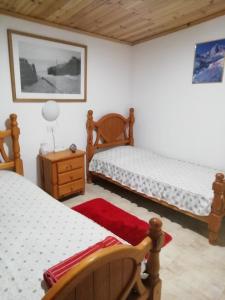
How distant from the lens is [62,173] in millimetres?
2779

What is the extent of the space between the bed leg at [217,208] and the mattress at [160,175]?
60 mm

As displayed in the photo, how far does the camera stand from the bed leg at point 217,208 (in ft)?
6.28

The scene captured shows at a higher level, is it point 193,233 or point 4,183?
point 4,183

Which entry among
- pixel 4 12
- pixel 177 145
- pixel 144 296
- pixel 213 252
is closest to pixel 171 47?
pixel 177 145

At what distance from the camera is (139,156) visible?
328 cm

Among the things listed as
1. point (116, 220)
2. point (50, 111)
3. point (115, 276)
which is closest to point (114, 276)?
point (115, 276)

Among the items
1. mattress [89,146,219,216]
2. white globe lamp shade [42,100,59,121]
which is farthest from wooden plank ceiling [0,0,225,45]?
mattress [89,146,219,216]

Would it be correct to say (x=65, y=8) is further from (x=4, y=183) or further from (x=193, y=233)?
(x=193, y=233)

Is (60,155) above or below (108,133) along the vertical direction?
below

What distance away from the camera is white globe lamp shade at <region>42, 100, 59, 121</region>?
2.84 m

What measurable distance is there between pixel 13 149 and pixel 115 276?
2.16 m

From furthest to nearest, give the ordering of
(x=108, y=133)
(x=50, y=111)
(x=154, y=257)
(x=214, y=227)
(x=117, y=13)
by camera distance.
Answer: (x=108, y=133)
(x=50, y=111)
(x=117, y=13)
(x=214, y=227)
(x=154, y=257)

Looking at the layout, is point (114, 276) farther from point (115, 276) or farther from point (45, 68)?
point (45, 68)

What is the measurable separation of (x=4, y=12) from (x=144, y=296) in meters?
2.91
